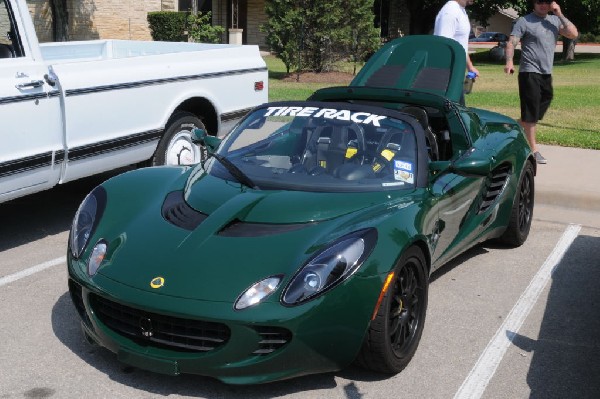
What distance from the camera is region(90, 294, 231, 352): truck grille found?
12.3ft

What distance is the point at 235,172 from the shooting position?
16.1 ft

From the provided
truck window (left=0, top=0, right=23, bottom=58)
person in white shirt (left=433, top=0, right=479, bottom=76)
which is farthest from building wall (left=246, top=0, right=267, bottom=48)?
truck window (left=0, top=0, right=23, bottom=58)

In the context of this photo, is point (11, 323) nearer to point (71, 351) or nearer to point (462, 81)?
point (71, 351)

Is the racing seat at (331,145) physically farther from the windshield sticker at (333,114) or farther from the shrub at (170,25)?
the shrub at (170,25)

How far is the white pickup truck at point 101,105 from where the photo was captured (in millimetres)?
6090

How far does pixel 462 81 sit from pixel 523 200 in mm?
1124

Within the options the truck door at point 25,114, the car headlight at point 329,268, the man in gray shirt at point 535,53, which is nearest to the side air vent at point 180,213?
the car headlight at point 329,268

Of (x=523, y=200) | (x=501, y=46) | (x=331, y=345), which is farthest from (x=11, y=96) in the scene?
(x=501, y=46)

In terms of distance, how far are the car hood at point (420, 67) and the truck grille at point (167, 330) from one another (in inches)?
149

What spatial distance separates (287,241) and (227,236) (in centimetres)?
31

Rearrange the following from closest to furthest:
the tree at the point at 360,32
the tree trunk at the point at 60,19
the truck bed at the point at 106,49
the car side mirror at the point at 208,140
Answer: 1. the car side mirror at the point at 208,140
2. the truck bed at the point at 106,49
3. the tree at the point at 360,32
4. the tree trunk at the point at 60,19

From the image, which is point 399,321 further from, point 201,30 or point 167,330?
point 201,30

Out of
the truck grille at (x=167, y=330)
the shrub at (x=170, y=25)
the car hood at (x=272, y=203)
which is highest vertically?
the car hood at (x=272, y=203)

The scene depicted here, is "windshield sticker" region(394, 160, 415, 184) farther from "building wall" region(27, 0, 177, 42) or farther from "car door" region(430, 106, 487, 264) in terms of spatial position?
"building wall" region(27, 0, 177, 42)
